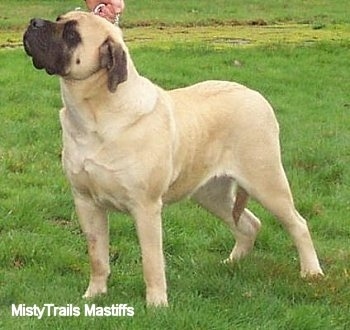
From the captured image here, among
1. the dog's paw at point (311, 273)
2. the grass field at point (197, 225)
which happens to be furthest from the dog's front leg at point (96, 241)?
the dog's paw at point (311, 273)

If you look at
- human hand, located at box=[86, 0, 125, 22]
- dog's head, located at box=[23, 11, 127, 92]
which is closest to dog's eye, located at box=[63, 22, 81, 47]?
dog's head, located at box=[23, 11, 127, 92]

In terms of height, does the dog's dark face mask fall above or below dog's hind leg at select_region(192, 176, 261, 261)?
above

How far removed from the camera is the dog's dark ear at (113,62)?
5.66 metres

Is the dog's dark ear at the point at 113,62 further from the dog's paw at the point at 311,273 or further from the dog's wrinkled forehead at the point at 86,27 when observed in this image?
the dog's paw at the point at 311,273

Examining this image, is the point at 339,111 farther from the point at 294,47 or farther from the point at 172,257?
the point at 172,257

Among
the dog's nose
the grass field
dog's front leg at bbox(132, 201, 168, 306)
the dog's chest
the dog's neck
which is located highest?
the dog's nose

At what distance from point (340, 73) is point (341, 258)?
27.9 ft

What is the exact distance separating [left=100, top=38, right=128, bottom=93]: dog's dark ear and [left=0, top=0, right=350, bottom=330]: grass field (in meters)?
1.33

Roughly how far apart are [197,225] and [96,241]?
1.64 metres

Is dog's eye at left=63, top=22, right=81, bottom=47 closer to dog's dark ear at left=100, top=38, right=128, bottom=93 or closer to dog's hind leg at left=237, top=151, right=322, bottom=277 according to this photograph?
dog's dark ear at left=100, top=38, right=128, bottom=93

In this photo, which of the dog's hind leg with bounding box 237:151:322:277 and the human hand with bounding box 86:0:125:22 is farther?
the human hand with bounding box 86:0:125:22

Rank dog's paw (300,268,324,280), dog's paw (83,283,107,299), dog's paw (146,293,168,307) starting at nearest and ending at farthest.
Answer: dog's paw (146,293,168,307)
dog's paw (83,283,107,299)
dog's paw (300,268,324,280)

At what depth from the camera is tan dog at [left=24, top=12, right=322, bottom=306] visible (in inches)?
225

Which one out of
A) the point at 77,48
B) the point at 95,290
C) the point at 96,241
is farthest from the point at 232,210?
the point at 77,48
